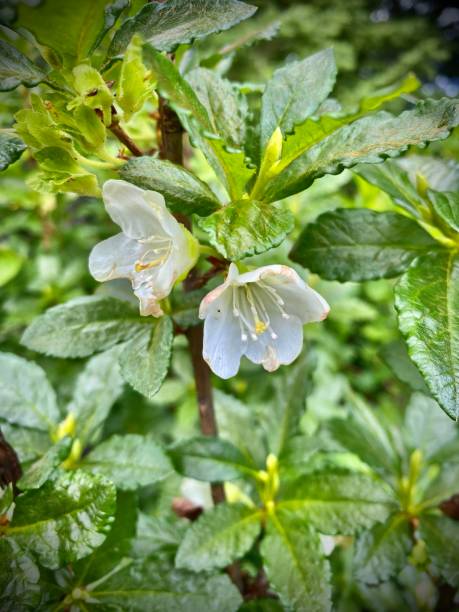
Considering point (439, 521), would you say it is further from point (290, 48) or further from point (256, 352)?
point (290, 48)

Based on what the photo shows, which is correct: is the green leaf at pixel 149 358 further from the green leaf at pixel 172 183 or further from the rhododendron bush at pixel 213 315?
the green leaf at pixel 172 183

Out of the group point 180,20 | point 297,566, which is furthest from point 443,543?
point 180,20

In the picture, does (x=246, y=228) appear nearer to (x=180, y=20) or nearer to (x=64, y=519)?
(x=180, y=20)

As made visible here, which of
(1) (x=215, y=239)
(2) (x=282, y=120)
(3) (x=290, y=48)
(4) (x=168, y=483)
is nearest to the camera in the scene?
(1) (x=215, y=239)

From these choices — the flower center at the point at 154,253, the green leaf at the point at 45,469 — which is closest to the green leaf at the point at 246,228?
the flower center at the point at 154,253

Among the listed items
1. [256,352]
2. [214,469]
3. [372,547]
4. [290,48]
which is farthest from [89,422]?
[290,48]

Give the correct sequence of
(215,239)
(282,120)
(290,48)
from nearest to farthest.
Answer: (215,239), (282,120), (290,48)
